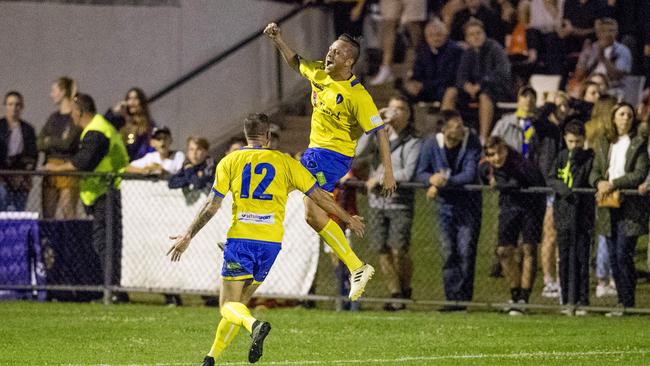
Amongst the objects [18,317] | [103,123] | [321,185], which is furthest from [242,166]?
[103,123]

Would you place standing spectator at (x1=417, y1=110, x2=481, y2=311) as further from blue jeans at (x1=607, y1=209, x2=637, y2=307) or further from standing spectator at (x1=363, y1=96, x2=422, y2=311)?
blue jeans at (x1=607, y1=209, x2=637, y2=307)

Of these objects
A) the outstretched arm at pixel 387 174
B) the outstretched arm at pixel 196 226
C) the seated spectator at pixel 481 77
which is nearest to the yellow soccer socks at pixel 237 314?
the outstretched arm at pixel 196 226

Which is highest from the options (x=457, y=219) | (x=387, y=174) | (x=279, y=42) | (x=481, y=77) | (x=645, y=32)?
(x=645, y=32)

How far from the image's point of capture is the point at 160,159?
1961 centimetres

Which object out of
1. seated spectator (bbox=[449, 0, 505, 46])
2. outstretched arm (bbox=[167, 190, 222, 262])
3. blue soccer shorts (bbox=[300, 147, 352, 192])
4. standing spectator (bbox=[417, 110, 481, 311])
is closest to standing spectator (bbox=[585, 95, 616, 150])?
standing spectator (bbox=[417, 110, 481, 311])

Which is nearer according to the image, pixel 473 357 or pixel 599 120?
pixel 473 357

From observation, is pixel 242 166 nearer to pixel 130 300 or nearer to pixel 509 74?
pixel 130 300

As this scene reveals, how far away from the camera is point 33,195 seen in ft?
70.2

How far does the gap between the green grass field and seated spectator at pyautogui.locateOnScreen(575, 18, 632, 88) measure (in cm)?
622

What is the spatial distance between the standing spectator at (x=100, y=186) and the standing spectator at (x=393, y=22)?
21.0 feet

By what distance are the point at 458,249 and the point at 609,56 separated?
612 centimetres

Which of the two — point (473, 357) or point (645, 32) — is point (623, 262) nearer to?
point (473, 357)

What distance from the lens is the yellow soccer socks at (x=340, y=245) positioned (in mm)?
13703

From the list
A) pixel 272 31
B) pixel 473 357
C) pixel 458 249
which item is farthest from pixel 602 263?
pixel 272 31
